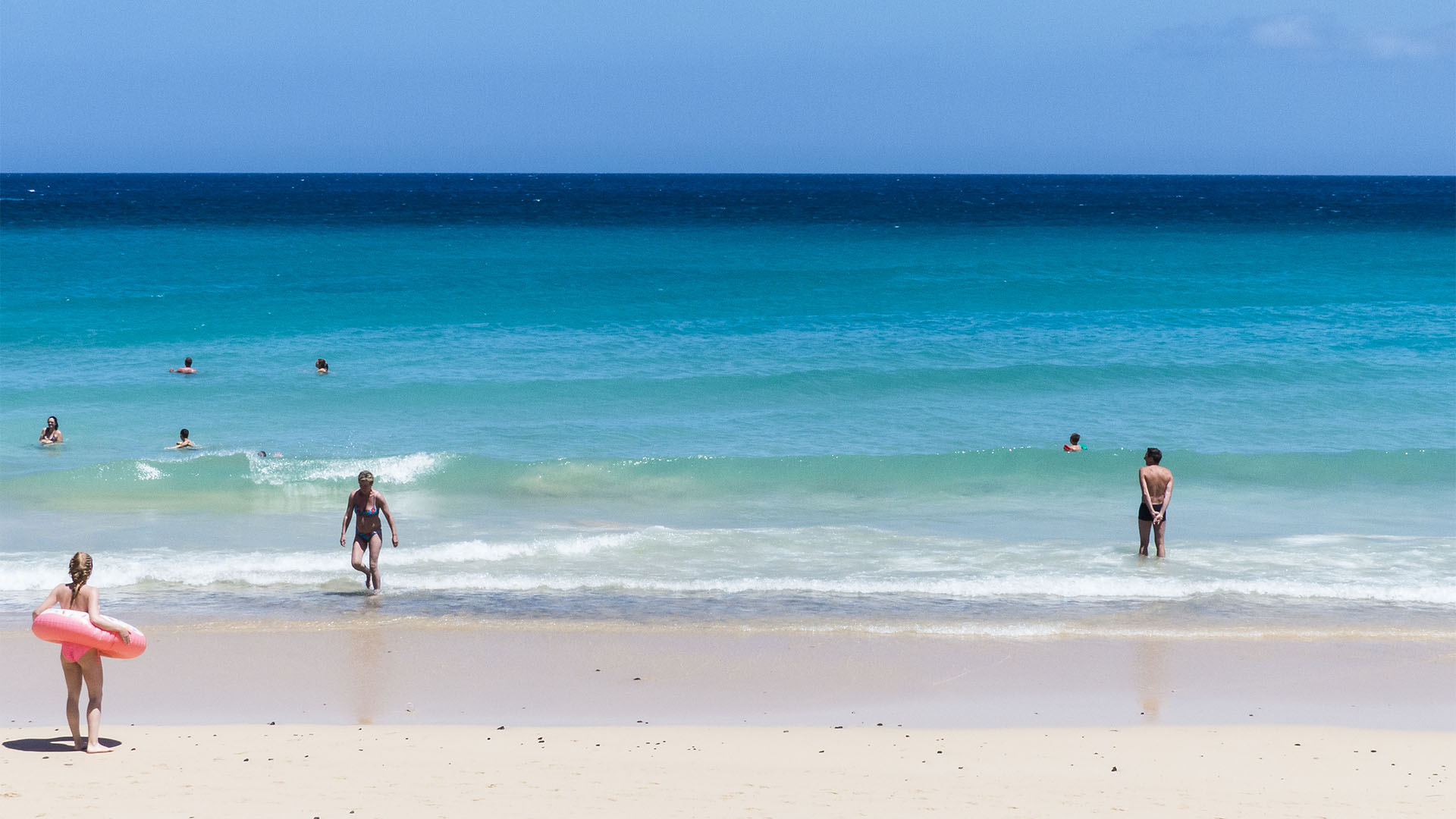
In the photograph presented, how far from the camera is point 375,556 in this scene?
11398 millimetres

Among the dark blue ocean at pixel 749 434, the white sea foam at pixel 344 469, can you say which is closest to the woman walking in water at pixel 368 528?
the dark blue ocean at pixel 749 434

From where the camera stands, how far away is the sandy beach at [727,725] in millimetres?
6902

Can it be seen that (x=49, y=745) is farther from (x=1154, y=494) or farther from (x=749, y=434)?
(x=749, y=434)

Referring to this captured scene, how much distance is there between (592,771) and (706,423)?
12987mm

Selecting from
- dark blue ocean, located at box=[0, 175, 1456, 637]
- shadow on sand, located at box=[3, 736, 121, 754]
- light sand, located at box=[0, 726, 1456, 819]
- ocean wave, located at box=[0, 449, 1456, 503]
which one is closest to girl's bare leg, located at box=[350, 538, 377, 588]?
dark blue ocean, located at box=[0, 175, 1456, 637]

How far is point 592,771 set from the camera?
24.0 ft

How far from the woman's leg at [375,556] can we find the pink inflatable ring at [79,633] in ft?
13.2

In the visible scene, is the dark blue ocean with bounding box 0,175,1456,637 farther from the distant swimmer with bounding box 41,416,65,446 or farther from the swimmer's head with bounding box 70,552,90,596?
the swimmer's head with bounding box 70,552,90,596

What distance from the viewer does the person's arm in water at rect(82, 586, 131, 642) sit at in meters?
7.30

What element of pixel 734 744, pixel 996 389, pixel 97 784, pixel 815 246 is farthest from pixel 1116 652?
pixel 815 246

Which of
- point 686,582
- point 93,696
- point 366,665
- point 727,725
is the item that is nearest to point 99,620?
point 93,696

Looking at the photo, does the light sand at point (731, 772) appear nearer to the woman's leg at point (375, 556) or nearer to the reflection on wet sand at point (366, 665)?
the reflection on wet sand at point (366, 665)

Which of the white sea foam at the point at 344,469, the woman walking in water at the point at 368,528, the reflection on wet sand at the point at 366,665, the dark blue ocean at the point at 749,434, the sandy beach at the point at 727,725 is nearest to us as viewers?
the sandy beach at the point at 727,725

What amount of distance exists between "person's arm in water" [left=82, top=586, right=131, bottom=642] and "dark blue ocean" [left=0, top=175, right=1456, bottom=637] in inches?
134
